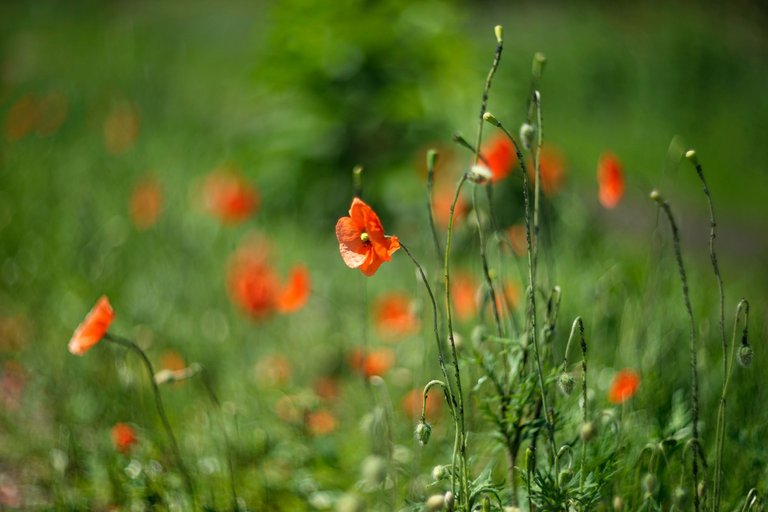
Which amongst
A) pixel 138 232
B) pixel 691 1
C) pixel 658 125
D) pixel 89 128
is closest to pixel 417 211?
pixel 138 232

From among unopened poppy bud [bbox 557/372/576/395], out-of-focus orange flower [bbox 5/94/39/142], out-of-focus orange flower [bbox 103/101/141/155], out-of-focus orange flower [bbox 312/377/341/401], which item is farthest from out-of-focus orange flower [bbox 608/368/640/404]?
out-of-focus orange flower [bbox 5/94/39/142]

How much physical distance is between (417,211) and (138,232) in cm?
136

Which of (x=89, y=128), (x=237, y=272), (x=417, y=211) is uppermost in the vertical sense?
(x=237, y=272)

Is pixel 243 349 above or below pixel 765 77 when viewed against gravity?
below

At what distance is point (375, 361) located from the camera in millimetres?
2607

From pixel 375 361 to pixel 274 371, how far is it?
0.33 metres

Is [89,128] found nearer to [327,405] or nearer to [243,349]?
[243,349]

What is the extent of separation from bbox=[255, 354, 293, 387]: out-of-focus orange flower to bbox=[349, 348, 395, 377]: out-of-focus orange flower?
22 cm

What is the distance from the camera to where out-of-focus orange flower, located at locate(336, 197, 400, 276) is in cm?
146

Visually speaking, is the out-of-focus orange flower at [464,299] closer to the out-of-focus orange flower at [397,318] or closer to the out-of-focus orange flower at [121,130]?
the out-of-focus orange flower at [397,318]

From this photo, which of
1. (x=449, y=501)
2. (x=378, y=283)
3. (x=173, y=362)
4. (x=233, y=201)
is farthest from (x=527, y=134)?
(x=378, y=283)

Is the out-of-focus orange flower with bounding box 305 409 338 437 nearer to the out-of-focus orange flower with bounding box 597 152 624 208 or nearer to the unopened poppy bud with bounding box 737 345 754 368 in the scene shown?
the out-of-focus orange flower with bounding box 597 152 624 208

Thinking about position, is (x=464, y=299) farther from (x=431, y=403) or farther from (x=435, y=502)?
(x=435, y=502)

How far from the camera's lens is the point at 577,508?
1.50 meters
